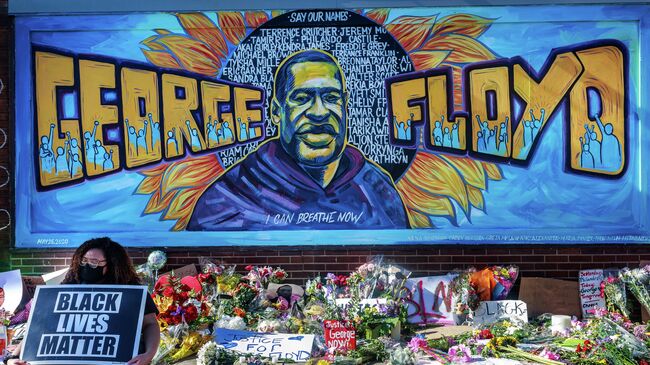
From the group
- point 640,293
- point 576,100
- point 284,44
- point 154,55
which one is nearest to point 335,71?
point 284,44

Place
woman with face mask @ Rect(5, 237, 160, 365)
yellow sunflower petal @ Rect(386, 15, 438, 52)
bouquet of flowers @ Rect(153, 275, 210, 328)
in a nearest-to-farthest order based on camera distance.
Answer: woman with face mask @ Rect(5, 237, 160, 365) < bouquet of flowers @ Rect(153, 275, 210, 328) < yellow sunflower petal @ Rect(386, 15, 438, 52)

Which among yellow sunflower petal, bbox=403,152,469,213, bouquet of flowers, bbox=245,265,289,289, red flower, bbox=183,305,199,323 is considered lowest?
red flower, bbox=183,305,199,323

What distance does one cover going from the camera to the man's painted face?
9.55m

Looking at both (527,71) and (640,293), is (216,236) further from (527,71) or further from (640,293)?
(640,293)

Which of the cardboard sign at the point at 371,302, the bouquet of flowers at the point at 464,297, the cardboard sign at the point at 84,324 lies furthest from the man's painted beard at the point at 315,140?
the cardboard sign at the point at 84,324

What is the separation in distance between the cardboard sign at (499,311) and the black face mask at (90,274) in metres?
4.84

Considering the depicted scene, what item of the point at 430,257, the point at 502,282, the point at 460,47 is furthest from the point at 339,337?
the point at 460,47

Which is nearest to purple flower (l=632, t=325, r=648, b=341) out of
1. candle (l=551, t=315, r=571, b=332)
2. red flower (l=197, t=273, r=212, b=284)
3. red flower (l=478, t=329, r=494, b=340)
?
candle (l=551, t=315, r=571, b=332)

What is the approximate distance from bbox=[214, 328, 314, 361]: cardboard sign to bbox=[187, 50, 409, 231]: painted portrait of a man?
2.19 m

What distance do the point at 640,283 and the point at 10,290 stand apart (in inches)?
289

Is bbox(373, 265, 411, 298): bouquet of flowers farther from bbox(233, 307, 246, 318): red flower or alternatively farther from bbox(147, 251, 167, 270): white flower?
bbox(147, 251, 167, 270): white flower

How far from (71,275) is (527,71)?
6190 mm

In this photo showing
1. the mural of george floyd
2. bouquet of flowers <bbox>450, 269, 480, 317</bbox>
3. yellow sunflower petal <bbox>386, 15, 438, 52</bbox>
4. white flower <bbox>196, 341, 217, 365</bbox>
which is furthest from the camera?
yellow sunflower petal <bbox>386, 15, 438, 52</bbox>

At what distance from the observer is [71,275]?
211 inches
